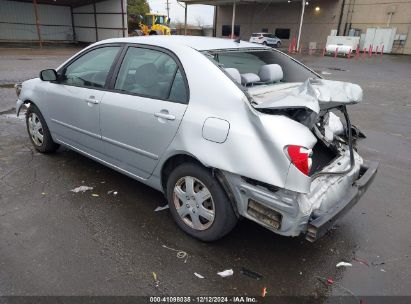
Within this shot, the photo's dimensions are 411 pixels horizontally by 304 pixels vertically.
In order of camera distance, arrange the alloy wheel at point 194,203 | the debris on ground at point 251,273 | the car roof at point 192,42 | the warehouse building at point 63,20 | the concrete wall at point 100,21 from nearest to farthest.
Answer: the debris on ground at point 251,273 < the alloy wheel at point 194,203 < the car roof at point 192,42 < the concrete wall at point 100,21 < the warehouse building at point 63,20

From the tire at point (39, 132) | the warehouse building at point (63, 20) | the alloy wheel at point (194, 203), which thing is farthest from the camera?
the warehouse building at point (63, 20)

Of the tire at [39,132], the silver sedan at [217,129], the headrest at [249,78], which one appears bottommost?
the tire at [39,132]

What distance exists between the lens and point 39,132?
481 cm

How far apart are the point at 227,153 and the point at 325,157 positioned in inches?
45.2

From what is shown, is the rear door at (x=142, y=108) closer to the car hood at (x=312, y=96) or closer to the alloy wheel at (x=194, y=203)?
the alloy wheel at (x=194, y=203)

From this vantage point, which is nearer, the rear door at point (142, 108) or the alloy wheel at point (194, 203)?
the alloy wheel at point (194, 203)

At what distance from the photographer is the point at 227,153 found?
2.59m

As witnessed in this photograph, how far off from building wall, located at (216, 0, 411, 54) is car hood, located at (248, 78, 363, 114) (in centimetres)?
3320

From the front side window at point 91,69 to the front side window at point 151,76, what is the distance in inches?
10.2

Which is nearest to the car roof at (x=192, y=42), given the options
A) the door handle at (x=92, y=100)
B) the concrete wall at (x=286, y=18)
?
the door handle at (x=92, y=100)

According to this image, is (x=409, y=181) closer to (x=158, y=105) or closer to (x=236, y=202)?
(x=236, y=202)

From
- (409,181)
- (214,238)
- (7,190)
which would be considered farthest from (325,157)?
(7,190)

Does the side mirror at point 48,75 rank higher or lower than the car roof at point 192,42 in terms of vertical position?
lower

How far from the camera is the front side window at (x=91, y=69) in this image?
12.3 feet
